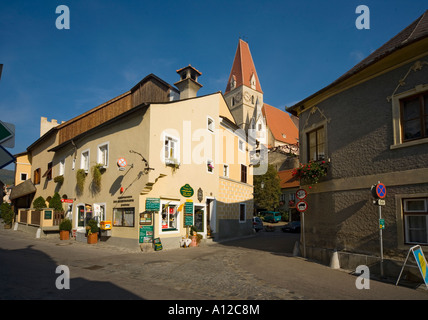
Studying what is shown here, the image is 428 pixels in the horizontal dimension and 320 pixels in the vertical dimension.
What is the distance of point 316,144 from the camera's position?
13.0 meters

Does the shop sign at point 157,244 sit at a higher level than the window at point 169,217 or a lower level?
lower

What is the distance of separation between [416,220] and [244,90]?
2668 inches

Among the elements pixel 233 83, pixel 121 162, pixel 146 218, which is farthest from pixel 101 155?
pixel 233 83

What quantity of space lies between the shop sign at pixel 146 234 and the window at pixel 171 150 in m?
3.44

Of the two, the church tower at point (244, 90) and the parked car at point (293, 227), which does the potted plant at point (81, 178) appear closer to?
the parked car at point (293, 227)

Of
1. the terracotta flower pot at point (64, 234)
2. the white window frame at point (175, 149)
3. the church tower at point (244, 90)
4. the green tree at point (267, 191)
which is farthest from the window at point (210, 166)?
the church tower at point (244, 90)

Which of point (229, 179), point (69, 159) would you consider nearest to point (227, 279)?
point (229, 179)

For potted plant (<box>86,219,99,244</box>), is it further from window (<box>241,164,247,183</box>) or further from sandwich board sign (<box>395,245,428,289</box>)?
sandwich board sign (<box>395,245,428,289</box>)

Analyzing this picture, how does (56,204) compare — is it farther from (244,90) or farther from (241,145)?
(244,90)

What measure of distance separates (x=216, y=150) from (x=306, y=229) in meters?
9.44

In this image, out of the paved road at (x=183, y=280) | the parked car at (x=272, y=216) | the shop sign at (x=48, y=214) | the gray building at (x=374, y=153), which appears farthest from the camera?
the parked car at (x=272, y=216)

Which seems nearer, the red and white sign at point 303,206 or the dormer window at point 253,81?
the red and white sign at point 303,206

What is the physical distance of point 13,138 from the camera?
4902 millimetres

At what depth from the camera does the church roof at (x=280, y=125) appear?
7039 cm
